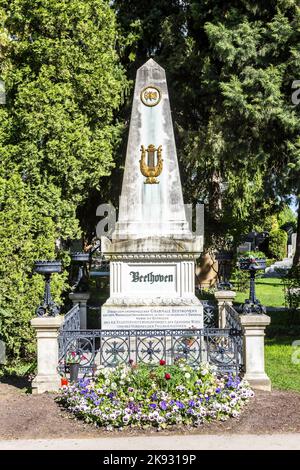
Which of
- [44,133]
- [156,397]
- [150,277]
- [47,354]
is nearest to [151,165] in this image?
[150,277]

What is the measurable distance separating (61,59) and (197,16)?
4970 mm

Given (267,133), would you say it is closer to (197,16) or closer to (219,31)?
(219,31)

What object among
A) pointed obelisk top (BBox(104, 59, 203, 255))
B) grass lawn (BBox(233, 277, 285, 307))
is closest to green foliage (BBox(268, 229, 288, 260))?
grass lawn (BBox(233, 277, 285, 307))

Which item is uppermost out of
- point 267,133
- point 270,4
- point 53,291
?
point 270,4

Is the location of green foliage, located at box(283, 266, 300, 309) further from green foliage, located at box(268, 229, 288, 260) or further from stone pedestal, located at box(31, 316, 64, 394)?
green foliage, located at box(268, 229, 288, 260)

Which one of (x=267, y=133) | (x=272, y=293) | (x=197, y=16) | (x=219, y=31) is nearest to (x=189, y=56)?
(x=197, y=16)

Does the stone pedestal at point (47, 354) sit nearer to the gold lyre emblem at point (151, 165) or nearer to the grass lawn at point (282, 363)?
the grass lawn at point (282, 363)

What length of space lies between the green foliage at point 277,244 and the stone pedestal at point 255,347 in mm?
41087

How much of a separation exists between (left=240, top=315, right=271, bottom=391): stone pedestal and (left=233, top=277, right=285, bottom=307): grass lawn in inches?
369

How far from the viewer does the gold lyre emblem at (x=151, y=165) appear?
38.2ft

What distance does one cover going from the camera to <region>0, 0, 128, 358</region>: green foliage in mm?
11367

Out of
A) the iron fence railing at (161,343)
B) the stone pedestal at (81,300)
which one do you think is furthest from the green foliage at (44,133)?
the iron fence railing at (161,343)

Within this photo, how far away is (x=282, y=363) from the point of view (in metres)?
11.4

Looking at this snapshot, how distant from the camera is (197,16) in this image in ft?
A: 53.2
